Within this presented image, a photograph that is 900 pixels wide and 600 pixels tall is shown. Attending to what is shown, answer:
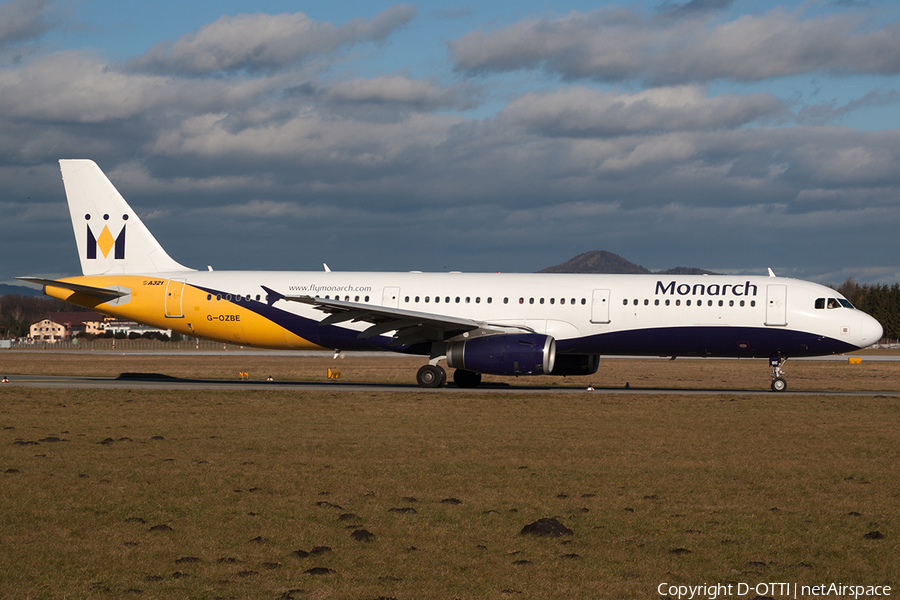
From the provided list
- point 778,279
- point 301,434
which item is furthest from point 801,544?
point 778,279

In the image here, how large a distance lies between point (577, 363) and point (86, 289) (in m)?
17.9

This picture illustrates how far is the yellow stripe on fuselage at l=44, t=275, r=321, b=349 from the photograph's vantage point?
31.5m

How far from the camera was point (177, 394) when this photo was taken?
83.8ft

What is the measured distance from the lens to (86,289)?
31438mm

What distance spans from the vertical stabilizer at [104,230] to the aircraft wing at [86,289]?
144 centimetres

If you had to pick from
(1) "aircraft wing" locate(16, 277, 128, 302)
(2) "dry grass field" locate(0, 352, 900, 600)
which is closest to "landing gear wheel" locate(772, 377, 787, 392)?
(2) "dry grass field" locate(0, 352, 900, 600)

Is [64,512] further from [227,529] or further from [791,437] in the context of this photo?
[791,437]

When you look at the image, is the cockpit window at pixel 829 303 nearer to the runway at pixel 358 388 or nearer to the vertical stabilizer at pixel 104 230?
the runway at pixel 358 388

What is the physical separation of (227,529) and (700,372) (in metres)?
45.9

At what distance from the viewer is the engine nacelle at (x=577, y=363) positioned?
30453 mm

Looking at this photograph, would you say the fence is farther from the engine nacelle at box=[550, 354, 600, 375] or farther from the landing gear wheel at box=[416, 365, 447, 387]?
the engine nacelle at box=[550, 354, 600, 375]

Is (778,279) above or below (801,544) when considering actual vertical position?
above

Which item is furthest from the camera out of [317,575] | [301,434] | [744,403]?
[744,403]

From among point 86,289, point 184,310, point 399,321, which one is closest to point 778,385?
point 399,321
